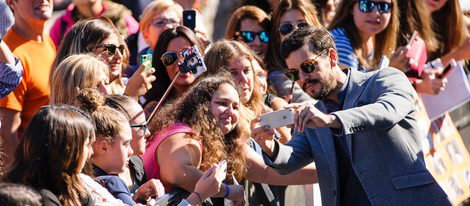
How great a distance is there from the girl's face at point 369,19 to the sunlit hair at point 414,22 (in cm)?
48

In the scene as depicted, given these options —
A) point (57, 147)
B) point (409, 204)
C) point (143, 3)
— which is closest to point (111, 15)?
point (143, 3)

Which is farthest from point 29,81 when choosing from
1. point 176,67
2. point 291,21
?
point 291,21

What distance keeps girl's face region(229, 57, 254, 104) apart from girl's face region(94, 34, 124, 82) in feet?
2.67

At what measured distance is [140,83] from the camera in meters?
6.84

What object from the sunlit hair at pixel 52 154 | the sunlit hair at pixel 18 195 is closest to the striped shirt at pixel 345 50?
the sunlit hair at pixel 52 154

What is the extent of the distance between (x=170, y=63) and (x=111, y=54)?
0.52m

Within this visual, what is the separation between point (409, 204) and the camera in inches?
243

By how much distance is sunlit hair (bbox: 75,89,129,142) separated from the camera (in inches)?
216

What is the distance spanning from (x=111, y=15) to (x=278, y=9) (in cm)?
140

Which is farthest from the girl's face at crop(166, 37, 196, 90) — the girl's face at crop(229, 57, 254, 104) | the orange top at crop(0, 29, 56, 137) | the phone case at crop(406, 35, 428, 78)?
A: the phone case at crop(406, 35, 428, 78)

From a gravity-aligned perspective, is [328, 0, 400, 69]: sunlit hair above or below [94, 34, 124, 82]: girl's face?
below

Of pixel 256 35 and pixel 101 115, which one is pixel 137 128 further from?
pixel 256 35

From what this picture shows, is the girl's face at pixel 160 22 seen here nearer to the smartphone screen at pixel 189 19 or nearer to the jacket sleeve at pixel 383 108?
the smartphone screen at pixel 189 19

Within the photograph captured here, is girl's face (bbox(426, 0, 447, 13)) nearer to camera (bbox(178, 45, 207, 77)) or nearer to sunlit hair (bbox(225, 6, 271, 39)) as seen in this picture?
sunlit hair (bbox(225, 6, 271, 39))
